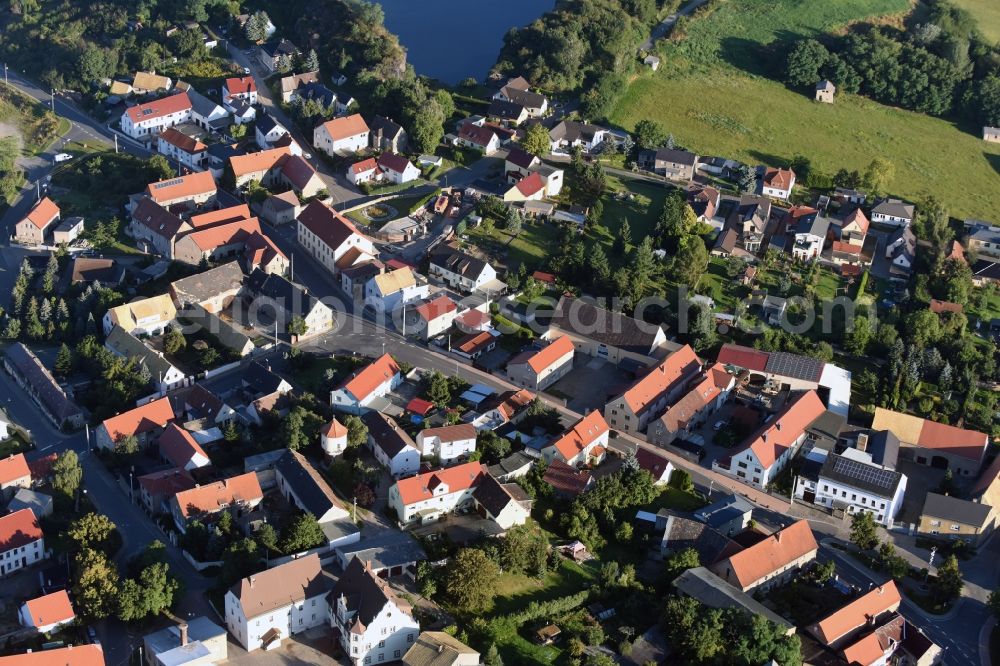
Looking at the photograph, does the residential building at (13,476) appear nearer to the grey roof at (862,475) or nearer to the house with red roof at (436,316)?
the house with red roof at (436,316)

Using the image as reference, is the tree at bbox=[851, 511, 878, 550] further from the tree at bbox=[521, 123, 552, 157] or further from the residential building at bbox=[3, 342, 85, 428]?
the tree at bbox=[521, 123, 552, 157]

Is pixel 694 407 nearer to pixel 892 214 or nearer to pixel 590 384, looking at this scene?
pixel 590 384

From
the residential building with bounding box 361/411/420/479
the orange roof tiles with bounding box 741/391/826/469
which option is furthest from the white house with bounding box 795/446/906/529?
the residential building with bounding box 361/411/420/479

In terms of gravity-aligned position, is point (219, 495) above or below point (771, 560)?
below

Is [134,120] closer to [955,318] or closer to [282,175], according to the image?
[282,175]

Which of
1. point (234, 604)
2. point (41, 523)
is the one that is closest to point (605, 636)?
point (234, 604)

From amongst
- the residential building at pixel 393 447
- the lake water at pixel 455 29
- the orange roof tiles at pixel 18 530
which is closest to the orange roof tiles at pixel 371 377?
the residential building at pixel 393 447

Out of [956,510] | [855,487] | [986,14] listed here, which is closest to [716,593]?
[855,487]
